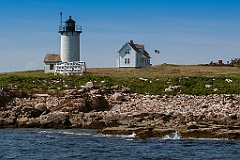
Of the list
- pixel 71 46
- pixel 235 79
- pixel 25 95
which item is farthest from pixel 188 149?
pixel 71 46

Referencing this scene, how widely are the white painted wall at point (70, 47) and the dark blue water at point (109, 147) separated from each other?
114ft

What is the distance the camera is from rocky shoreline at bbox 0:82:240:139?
26016 millimetres

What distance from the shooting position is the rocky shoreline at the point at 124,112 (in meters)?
26.0

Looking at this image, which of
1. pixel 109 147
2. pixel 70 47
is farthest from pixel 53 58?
pixel 109 147

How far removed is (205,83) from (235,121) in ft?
43.9

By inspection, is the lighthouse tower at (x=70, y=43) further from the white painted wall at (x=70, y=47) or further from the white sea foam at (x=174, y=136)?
the white sea foam at (x=174, y=136)

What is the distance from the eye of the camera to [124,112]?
31703 mm

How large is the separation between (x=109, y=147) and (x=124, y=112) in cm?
965

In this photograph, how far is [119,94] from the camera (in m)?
36.4

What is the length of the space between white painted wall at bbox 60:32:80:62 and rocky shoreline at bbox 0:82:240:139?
76.6ft

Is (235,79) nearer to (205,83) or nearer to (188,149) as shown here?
(205,83)

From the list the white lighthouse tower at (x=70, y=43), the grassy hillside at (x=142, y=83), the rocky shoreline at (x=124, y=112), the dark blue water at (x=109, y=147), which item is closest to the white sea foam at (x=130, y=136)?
the dark blue water at (x=109, y=147)

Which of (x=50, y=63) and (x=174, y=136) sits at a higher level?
(x=50, y=63)

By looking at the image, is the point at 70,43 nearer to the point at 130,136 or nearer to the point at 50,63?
the point at 50,63
